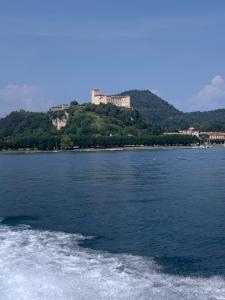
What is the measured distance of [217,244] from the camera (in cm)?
2594

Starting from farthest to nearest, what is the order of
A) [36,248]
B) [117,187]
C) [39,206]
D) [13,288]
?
[117,187] → [39,206] → [36,248] → [13,288]

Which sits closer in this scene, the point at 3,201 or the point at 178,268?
the point at 178,268

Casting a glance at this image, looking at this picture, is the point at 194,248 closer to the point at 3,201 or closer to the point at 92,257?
the point at 92,257

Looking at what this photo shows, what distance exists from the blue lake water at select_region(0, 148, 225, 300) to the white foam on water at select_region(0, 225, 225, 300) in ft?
0.12

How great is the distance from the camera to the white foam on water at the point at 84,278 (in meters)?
17.7

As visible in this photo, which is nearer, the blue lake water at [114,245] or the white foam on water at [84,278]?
the white foam on water at [84,278]

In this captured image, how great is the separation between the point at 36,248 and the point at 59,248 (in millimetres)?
1176

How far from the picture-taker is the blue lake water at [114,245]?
1850 cm

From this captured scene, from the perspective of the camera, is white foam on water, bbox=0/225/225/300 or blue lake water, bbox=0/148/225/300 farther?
blue lake water, bbox=0/148/225/300

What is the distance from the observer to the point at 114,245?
85.8 ft

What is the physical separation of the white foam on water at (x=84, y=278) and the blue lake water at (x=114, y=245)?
0.12 feet

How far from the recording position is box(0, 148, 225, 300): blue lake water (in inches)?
728

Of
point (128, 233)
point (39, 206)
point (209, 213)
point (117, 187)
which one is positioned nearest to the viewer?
point (128, 233)

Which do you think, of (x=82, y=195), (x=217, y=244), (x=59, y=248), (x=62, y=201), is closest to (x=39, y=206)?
(x=62, y=201)
